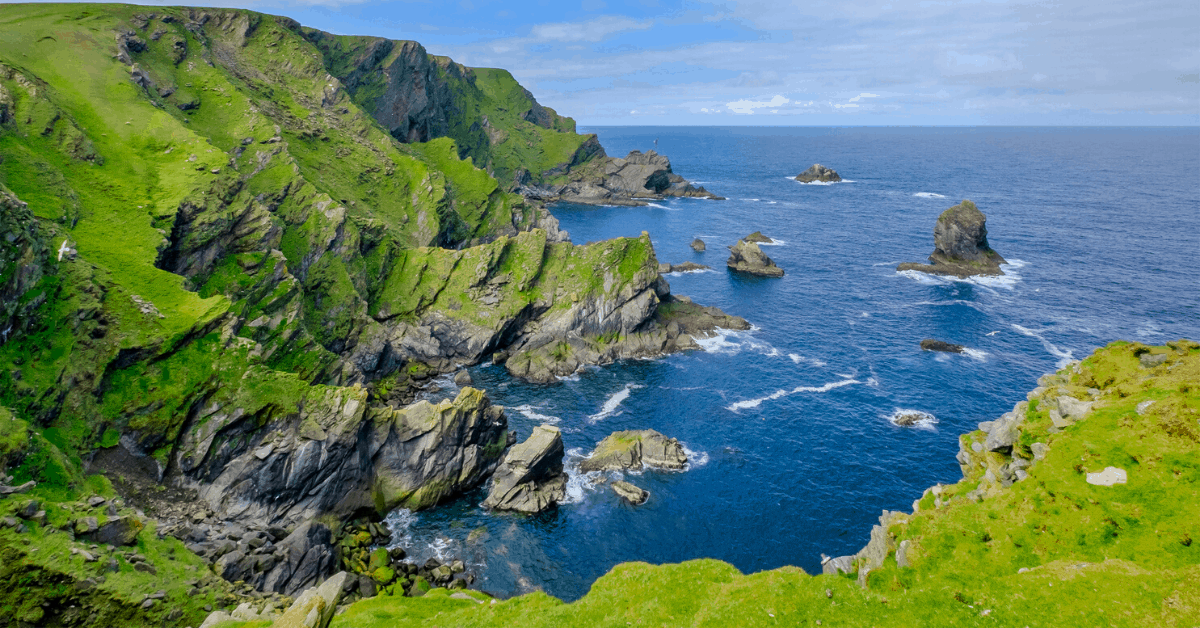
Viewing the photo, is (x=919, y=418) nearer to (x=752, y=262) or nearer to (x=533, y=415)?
(x=533, y=415)

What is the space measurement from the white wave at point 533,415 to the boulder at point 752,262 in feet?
234

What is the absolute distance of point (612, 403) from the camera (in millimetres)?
80062

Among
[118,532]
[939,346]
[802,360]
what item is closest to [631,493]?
[118,532]

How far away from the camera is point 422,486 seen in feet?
195

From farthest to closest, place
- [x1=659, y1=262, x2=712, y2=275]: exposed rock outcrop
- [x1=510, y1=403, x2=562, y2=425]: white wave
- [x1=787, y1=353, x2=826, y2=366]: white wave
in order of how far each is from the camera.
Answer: [x1=659, y1=262, x2=712, y2=275]: exposed rock outcrop
[x1=787, y1=353, x2=826, y2=366]: white wave
[x1=510, y1=403, x2=562, y2=425]: white wave

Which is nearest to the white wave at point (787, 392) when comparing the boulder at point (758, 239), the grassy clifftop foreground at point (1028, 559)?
the grassy clifftop foreground at point (1028, 559)

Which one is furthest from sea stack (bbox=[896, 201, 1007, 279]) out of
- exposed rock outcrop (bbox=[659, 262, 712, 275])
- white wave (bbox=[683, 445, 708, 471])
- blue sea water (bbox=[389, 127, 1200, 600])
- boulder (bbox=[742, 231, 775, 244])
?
white wave (bbox=[683, 445, 708, 471])

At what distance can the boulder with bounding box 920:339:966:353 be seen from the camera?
92.2m

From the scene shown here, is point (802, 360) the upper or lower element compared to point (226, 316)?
lower

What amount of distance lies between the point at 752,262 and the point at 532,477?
8735 centimetres

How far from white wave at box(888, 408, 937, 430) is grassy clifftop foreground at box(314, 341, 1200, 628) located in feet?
136

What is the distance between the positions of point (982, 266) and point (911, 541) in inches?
4801

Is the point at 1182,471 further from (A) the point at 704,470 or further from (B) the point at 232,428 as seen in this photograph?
(B) the point at 232,428

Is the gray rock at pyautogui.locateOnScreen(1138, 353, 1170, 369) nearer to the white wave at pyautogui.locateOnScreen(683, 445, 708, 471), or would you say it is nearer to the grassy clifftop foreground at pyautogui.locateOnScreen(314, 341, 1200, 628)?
the grassy clifftop foreground at pyautogui.locateOnScreen(314, 341, 1200, 628)
